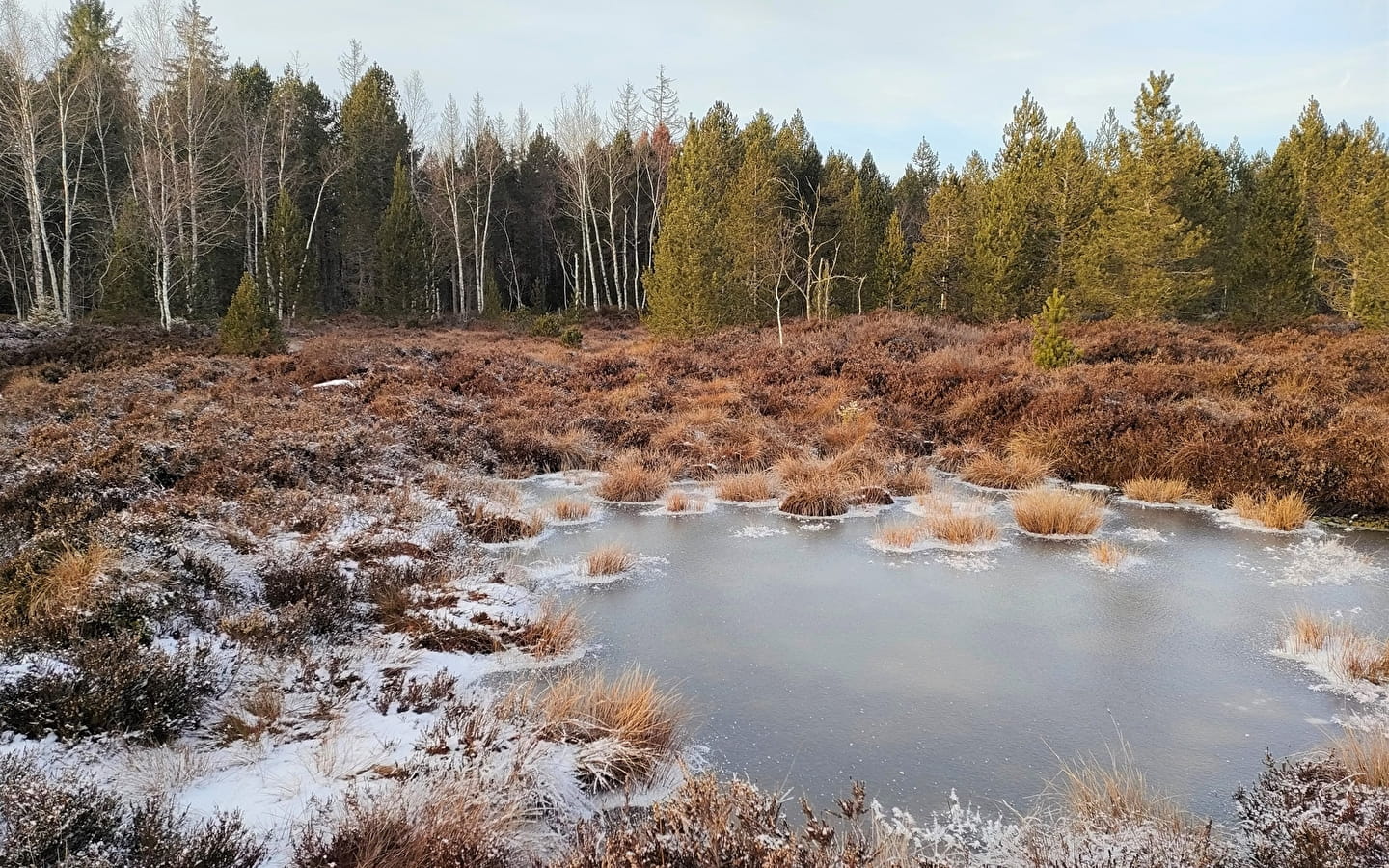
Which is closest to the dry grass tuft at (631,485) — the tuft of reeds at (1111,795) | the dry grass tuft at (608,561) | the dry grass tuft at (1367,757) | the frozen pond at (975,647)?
the frozen pond at (975,647)

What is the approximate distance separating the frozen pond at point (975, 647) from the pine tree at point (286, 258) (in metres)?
28.3

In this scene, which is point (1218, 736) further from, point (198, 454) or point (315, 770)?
point (198, 454)

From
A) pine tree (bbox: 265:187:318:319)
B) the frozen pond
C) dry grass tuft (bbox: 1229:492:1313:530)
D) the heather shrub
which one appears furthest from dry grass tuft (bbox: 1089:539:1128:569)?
pine tree (bbox: 265:187:318:319)

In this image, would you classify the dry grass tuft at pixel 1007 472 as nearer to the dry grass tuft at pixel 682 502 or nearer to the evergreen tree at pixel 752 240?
the dry grass tuft at pixel 682 502

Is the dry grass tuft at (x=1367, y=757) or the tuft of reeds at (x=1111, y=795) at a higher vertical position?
the dry grass tuft at (x=1367, y=757)

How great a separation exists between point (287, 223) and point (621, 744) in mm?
33250

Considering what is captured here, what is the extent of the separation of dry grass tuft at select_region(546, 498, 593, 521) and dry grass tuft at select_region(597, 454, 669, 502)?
2.44ft

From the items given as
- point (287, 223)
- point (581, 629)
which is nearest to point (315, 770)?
point (581, 629)

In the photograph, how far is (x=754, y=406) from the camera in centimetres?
1501

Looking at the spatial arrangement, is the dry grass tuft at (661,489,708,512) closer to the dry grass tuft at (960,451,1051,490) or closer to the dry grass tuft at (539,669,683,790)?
the dry grass tuft at (960,451,1051,490)

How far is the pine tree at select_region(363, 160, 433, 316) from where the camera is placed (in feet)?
117

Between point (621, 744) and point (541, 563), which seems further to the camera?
point (541, 563)

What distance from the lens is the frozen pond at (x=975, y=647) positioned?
3713 millimetres

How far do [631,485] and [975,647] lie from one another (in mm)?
5377
